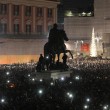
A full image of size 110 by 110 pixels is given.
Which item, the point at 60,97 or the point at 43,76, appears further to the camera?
the point at 43,76

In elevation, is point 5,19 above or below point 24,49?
above

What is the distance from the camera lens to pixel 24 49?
80.6 metres

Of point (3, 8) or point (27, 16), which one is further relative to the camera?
point (27, 16)

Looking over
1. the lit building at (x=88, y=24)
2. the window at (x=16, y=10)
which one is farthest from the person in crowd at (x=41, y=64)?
the lit building at (x=88, y=24)

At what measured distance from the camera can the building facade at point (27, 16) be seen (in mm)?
78750

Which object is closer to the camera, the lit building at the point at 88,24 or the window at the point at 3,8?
the window at the point at 3,8

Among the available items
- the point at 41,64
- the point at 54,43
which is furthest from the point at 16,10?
the point at 54,43

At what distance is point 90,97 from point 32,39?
61.5 metres

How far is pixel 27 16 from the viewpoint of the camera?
8262cm

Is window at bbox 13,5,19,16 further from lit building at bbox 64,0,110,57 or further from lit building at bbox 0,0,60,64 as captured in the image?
lit building at bbox 64,0,110,57

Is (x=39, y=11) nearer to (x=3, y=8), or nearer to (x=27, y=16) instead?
(x=27, y=16)

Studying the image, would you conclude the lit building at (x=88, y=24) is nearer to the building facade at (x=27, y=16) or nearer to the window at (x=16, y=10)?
the building facade at (x=27, y=16)

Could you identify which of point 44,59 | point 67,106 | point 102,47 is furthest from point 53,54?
point 102,47

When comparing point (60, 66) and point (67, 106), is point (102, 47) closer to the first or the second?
point (60, 66)
